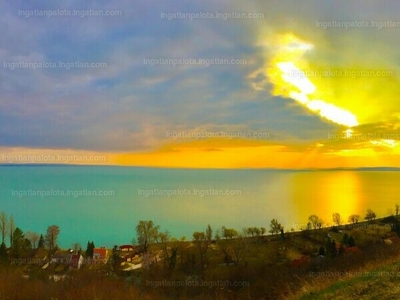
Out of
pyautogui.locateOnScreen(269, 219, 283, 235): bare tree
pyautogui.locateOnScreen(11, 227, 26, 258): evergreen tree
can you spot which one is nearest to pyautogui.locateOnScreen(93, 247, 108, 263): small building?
pyautogui.locateOnScreen(11, 227, 26, 258): evergreen tree

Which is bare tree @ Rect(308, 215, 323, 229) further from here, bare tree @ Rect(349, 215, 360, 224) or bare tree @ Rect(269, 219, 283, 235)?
bare tree @ Rect(269, 219, 283, 235)

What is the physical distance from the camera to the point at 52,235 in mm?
47500

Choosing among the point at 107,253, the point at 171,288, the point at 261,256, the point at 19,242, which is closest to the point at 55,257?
the point at 19,242

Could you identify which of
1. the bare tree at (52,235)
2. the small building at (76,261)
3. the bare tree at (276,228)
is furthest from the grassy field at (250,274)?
the bare tree at (52,235)

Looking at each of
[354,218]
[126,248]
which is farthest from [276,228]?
[126,248]

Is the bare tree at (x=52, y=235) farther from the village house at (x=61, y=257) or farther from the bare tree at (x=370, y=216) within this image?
the bare tree at (x=370, y=216)

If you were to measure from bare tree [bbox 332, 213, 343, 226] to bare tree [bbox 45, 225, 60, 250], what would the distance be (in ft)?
134

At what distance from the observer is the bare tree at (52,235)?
145 ft

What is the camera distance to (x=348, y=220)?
52594mm

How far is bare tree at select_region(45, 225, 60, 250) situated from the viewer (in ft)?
145

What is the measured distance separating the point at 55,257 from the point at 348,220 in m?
40.2

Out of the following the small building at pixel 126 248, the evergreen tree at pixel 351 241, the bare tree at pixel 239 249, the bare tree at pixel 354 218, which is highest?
the bare tree at pixel 354 218

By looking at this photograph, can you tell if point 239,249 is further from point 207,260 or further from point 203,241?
point 207,260

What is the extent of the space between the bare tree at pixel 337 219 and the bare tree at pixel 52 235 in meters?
40.8
